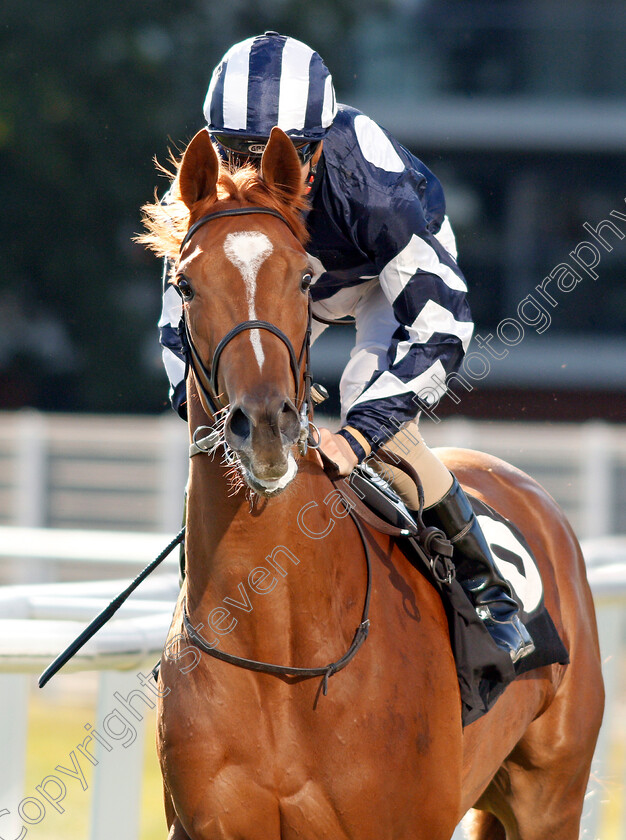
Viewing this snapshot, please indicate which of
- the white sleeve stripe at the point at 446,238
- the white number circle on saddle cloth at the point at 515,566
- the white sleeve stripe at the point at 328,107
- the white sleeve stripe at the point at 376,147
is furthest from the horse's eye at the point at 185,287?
the white number circle on saddle cloth at the point at 515,566

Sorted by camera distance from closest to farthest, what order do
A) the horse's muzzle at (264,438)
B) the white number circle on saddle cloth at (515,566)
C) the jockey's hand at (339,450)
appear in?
1. the horse's muzzle at (264,438)
2. the jockey's hand at (339,450)
3. the white number circle on saddle cloth at (515,566)

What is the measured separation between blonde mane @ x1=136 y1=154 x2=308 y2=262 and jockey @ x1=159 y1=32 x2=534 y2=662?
16 centimetres

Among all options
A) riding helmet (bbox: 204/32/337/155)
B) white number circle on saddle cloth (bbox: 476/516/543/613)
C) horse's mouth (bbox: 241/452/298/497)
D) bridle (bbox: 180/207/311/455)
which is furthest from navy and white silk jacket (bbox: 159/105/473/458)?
white number circle on saddle cloth (bbox: 476/516/543/613)

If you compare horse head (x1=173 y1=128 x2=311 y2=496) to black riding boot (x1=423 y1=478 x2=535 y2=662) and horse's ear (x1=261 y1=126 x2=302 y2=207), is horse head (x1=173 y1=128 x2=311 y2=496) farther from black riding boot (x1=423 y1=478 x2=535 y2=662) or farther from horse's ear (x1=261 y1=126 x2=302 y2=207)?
black riding boot (x1=423 y1=478 x2=535 y2=662)

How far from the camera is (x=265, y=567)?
2.41 m

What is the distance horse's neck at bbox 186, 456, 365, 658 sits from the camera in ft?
7.91

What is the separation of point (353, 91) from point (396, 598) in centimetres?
1462

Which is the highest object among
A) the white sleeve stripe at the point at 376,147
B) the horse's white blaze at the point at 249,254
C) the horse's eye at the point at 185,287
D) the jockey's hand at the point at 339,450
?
the white sleeve stripe at the point at 376,147

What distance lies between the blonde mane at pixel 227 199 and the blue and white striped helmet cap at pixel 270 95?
12 centimetres

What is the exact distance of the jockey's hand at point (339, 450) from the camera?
98.7 inches

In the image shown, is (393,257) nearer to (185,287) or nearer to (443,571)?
(185,287)

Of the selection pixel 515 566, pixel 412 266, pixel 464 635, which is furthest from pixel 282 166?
pixel 515 566

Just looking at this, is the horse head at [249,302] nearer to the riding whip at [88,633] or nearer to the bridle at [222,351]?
the bridle at [222,351]

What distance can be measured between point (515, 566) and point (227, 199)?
1388mm
